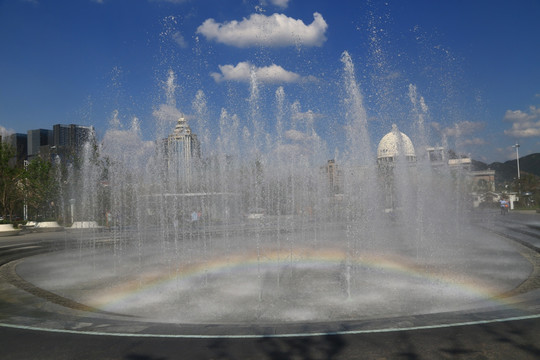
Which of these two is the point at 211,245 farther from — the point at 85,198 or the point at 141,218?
the point at 85,198

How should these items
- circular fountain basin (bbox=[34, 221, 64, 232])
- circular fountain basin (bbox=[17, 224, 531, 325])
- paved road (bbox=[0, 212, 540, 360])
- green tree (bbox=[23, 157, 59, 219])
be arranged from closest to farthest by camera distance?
1. paved road (bbox=[0, 212, 540, 360])
2. circular fountain basin (bbox=[17, 224, 531, 325])
3. circular fountain basin (bbox=[34, 221, 64, 232])
4. green tree (bbox=[23, 157, 59, 219])

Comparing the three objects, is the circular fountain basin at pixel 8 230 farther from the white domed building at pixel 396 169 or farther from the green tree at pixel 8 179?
the white domed building at pixel 396 169

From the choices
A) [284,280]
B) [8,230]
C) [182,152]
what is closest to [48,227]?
[8,230]

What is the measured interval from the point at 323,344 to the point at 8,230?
1185 inches

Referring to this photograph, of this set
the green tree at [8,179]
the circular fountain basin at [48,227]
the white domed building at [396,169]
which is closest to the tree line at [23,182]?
the green tree at [8,179]

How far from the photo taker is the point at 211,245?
1909cm

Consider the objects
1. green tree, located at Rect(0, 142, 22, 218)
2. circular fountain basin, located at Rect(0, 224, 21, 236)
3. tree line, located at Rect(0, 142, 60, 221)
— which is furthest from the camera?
tree line, located at Rect(0, 142, 60, 221)

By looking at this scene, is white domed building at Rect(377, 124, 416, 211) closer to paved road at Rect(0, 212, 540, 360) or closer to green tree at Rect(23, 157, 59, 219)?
paved road at Rect(0, 212, 540, 360)

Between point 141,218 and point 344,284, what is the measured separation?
32.6 meters

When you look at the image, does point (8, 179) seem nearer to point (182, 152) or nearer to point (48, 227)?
point (48, 227)

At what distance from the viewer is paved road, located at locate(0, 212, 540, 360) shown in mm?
4945

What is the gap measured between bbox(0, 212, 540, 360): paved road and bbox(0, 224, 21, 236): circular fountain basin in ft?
82.3

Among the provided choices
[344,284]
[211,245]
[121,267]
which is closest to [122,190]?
[211,245]

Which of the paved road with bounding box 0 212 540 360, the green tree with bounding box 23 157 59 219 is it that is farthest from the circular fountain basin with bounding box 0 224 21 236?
the paved road with bounding box 0 212 540 360
